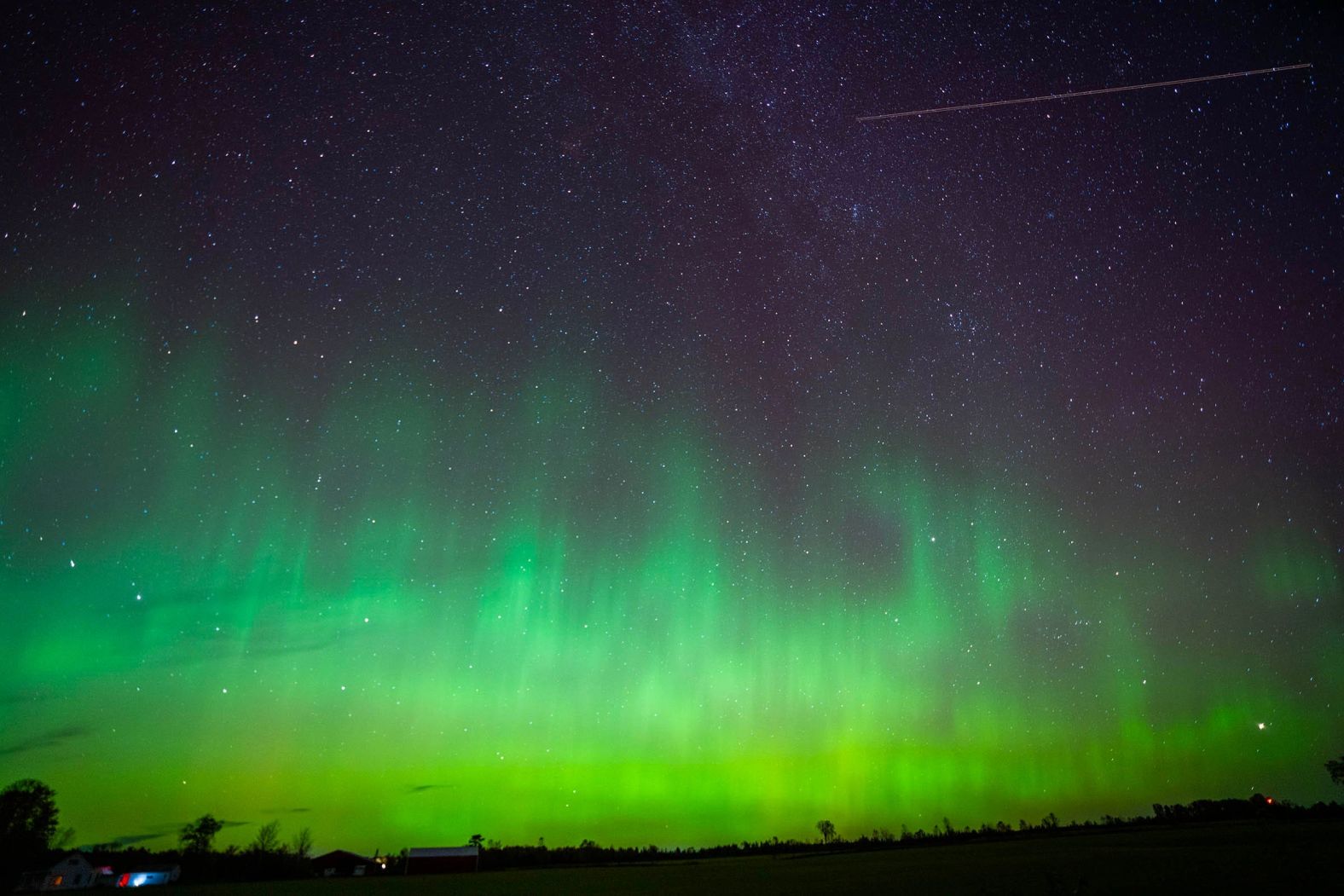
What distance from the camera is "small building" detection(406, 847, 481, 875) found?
3723 inches

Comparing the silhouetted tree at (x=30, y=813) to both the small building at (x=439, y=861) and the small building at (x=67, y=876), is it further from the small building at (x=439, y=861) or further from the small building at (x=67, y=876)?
the small building at (x=439, y=861)

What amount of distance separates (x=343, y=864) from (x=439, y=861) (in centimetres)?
2478

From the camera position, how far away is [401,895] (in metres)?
46.2

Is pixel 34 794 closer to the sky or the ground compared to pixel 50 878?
closer to the sky

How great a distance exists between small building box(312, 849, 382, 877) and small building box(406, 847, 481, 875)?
512 inches

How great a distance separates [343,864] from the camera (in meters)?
110

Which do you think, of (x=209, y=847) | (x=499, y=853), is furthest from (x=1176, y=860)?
(x=499, y=853)

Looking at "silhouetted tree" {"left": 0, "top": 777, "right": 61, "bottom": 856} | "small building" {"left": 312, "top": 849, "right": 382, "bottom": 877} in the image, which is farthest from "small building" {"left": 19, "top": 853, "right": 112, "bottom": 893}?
"small building" {"left": 312, "top": 849, "right": 382, "bottom": 877}

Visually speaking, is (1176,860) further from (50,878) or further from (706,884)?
(50,878)

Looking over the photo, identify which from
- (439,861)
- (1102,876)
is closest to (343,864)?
(439,861)

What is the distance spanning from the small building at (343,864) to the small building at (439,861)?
512 inches

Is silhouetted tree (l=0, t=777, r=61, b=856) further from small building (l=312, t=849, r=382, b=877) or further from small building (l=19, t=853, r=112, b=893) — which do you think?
small building (l=312, t=849, r=382, b=877)

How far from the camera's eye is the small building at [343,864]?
10631cm

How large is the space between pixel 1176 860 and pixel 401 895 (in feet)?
140
